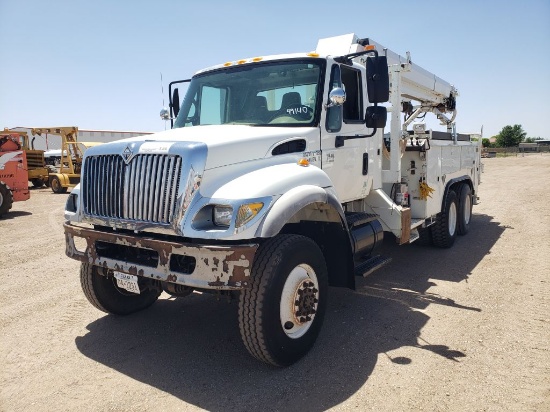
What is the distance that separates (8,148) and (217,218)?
41.1ft

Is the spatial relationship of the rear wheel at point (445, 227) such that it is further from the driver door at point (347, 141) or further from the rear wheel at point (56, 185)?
the rear wheel at point (56, 185)

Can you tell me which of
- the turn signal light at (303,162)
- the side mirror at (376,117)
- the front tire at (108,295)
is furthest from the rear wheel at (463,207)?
the front tire at (108,295)

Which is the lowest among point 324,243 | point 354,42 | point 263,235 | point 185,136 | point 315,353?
point 315,353

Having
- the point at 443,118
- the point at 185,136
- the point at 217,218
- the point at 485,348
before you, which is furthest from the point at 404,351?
the point at 443,118

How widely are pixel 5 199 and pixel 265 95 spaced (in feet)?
35.0

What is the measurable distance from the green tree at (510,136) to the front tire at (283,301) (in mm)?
121660

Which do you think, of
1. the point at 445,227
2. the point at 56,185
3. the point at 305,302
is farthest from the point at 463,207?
the point at 56,185

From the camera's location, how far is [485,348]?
12.4 feet

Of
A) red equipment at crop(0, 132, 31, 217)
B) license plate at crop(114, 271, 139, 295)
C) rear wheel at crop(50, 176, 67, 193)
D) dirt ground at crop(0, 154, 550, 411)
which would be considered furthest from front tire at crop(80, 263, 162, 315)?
rear wheel at crop(50, 176, 67, 193)

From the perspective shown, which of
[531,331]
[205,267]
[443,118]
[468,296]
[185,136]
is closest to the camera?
[205,267]

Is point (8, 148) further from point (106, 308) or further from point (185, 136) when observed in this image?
point (185, 136)

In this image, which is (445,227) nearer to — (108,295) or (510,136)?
(108,295)

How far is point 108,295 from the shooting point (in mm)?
4418

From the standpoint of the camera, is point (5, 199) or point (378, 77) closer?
point (378, 77)
